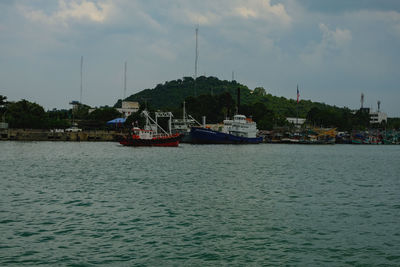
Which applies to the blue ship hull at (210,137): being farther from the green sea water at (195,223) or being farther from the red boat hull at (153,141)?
the green sea water at (195,223)

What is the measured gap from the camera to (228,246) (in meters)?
18.1

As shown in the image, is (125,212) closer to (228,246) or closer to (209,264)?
(228,246)

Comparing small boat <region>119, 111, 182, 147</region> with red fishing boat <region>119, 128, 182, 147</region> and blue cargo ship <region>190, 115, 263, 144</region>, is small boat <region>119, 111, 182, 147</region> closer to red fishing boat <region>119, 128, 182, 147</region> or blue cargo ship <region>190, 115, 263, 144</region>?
red fishing boat <region>119, 128, 182, 147</region>

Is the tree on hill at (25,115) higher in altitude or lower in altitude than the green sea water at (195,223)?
higher

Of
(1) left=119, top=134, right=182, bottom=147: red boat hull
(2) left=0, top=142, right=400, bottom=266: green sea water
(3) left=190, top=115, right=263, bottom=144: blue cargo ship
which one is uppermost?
(3) left=190, top=115, right=263, bottom=144: blue cargo ship

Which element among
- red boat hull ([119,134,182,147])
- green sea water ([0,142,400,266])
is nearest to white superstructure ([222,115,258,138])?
red boat hull ([119,134,182,147])

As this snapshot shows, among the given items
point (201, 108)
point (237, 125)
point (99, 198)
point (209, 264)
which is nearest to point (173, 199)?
point (99, 198)

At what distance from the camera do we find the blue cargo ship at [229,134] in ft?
441

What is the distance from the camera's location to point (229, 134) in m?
137


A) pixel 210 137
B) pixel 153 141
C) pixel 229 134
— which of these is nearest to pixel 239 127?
pixel 229 134

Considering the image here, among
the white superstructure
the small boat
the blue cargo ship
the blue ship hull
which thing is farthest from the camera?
the white superstructure

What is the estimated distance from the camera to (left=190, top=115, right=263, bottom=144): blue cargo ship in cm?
13438

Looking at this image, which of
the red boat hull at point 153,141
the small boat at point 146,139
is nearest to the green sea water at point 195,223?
the small boat at point 146,139

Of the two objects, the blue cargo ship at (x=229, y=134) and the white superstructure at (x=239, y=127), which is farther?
the white superstructure at (x=239, y=127)
